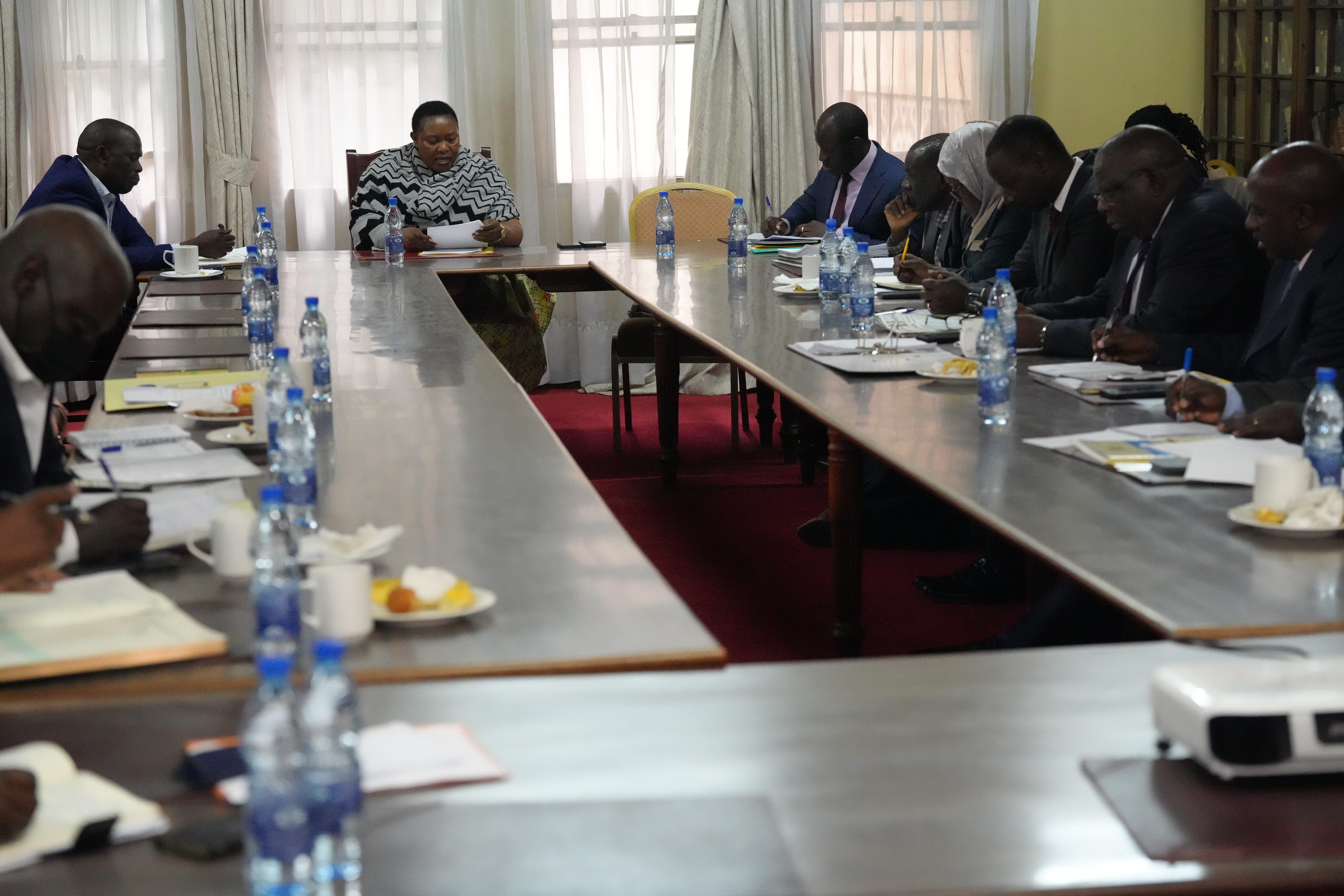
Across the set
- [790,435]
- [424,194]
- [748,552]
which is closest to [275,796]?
[748,552]

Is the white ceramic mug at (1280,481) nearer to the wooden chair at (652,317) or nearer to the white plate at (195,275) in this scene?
the wooden chair at (652,317)

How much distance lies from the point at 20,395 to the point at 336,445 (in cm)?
57

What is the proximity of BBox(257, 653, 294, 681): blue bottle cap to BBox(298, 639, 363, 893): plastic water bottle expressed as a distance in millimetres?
24

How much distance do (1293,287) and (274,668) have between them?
262 cm

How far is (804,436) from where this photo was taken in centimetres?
531

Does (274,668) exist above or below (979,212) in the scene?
below

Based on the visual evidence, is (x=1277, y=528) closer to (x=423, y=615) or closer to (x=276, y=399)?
(x=423, y=615)

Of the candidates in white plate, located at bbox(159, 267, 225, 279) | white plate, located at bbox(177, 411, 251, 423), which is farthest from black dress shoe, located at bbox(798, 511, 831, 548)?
white plate, located at bbox(159, 267, 225, 279)

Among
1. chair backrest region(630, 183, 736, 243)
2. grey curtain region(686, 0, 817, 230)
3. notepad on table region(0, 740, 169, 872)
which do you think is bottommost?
notepad on table region(0, 740, 169, 872)

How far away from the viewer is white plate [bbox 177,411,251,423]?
9.41 ft

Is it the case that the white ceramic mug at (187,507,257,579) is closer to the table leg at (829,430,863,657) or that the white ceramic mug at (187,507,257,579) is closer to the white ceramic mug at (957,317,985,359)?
the table leg at (829,430,863,657)

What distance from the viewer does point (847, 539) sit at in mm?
3367

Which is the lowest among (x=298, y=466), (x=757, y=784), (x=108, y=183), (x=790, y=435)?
(x=790, y=435)

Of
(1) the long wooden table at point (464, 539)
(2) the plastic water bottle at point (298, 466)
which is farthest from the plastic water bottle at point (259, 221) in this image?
(2) the plastic water bottle at point (298, 466)
